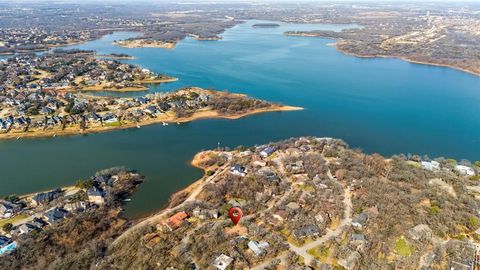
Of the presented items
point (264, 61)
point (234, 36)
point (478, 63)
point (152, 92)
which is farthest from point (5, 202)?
point (234, 36)

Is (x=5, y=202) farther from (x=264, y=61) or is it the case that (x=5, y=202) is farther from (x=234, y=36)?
(x=234, y=36)

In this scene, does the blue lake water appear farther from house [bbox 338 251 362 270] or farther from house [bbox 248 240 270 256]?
house [bbox 338 251 362 270]

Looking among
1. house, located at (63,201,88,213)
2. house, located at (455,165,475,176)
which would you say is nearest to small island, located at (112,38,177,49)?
house, located at (63,201,88,213)

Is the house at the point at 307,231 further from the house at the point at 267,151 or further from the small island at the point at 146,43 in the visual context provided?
the small island at the point at 146,43

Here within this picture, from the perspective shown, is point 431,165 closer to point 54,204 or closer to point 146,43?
point 54,204

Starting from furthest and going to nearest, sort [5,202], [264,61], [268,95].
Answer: [264,61] < [268,95] < [5,202]

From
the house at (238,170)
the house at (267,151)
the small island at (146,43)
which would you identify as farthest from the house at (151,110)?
the small island at (146,43)

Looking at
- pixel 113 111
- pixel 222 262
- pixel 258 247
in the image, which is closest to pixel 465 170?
pixel 258 247
